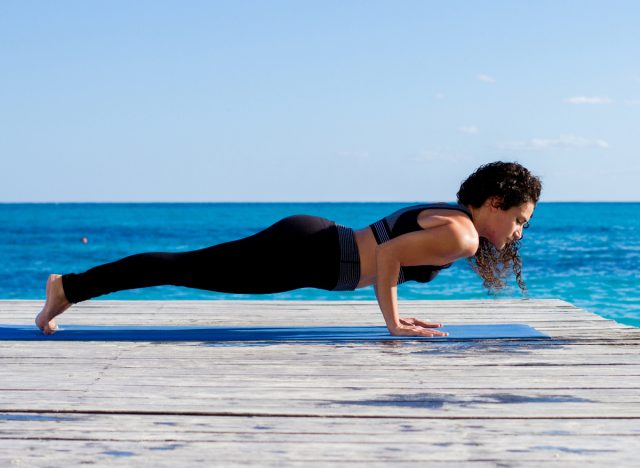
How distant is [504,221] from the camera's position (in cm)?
356

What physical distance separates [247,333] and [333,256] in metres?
0.60

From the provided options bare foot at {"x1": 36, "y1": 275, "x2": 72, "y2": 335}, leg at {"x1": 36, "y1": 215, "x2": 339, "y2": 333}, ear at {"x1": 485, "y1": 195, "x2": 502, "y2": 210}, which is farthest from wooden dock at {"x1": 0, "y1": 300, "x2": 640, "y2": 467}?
ear at {"x1": 485, "y1": 195, "x2": 502, "y2": 210}

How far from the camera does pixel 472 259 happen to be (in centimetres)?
397

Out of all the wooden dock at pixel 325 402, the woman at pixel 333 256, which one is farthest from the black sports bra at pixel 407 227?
the wooden dock at pixel 325 402

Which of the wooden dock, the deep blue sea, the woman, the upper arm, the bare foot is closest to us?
the wooden dock

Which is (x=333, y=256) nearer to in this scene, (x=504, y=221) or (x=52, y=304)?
(x=504, y=221)

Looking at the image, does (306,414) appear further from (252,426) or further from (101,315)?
(101,315)

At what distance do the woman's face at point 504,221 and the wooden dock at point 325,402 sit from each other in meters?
0.47

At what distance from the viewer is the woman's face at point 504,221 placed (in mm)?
3525

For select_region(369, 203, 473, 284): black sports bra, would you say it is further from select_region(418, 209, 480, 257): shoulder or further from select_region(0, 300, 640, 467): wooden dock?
select_region(0, 300, 640, 467): wooden dock

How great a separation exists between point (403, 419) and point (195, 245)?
32.5 m

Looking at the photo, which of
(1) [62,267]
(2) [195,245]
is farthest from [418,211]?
(2) [195,245]

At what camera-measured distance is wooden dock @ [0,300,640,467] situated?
2.03m

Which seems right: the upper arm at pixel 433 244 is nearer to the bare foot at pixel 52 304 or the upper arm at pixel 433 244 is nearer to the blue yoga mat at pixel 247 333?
the blue yoga mat at pixel 247 333
